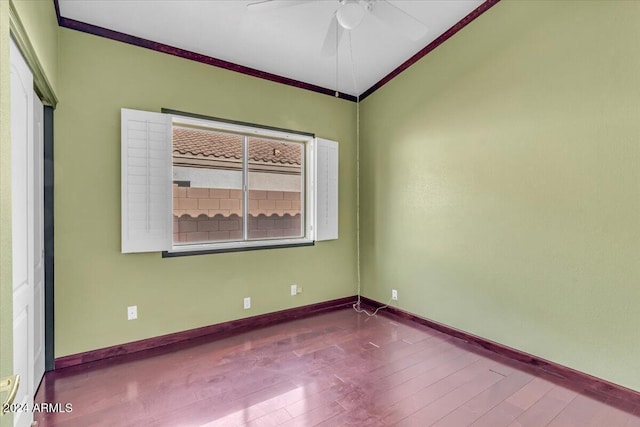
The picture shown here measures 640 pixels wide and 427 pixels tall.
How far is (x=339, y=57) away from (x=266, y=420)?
3.43 metres

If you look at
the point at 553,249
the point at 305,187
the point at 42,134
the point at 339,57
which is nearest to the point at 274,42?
the point at 339,57

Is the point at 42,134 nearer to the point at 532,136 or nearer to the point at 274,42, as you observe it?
the point at 274,42

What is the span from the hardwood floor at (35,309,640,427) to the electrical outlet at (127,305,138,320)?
0.33 metres

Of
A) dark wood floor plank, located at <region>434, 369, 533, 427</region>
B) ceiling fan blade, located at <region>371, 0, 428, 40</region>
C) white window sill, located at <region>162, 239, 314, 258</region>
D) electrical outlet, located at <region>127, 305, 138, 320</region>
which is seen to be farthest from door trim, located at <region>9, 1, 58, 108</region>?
dark wood floor plank, located at <region>434, 369, 533, 427</region>

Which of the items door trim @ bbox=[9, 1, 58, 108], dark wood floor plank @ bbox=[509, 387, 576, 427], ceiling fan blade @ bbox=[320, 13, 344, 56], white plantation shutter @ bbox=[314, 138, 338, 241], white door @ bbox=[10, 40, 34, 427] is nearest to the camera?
door trim @ bbox=[9, 1, 58, 108]

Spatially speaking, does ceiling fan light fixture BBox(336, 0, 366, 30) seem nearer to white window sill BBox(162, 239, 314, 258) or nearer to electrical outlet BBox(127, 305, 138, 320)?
white window sill BBox(162, 239, 314, 258)

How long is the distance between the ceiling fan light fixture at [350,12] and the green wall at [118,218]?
170cm

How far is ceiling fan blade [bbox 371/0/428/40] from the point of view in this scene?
2188 mm

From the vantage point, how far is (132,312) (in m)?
2.88

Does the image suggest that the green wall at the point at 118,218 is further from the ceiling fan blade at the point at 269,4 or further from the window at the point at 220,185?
the ceiling fan blade at the point at 269,4

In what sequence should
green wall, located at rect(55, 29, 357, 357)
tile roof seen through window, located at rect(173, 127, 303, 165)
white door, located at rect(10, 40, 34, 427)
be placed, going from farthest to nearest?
1. tile roof seen through window, located at rect(173, 127, 303, 165)
2. green wall, located at rect(55, 29, 357, 357)
3. white door, located at rect(10, 40, 34, 427)

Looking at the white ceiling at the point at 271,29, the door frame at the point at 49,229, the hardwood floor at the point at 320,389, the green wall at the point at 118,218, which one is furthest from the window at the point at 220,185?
the hardwood floor at the point at 320,389

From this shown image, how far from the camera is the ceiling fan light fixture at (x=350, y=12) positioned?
80.0 inches

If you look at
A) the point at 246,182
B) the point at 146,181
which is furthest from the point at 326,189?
the point at 146,181
